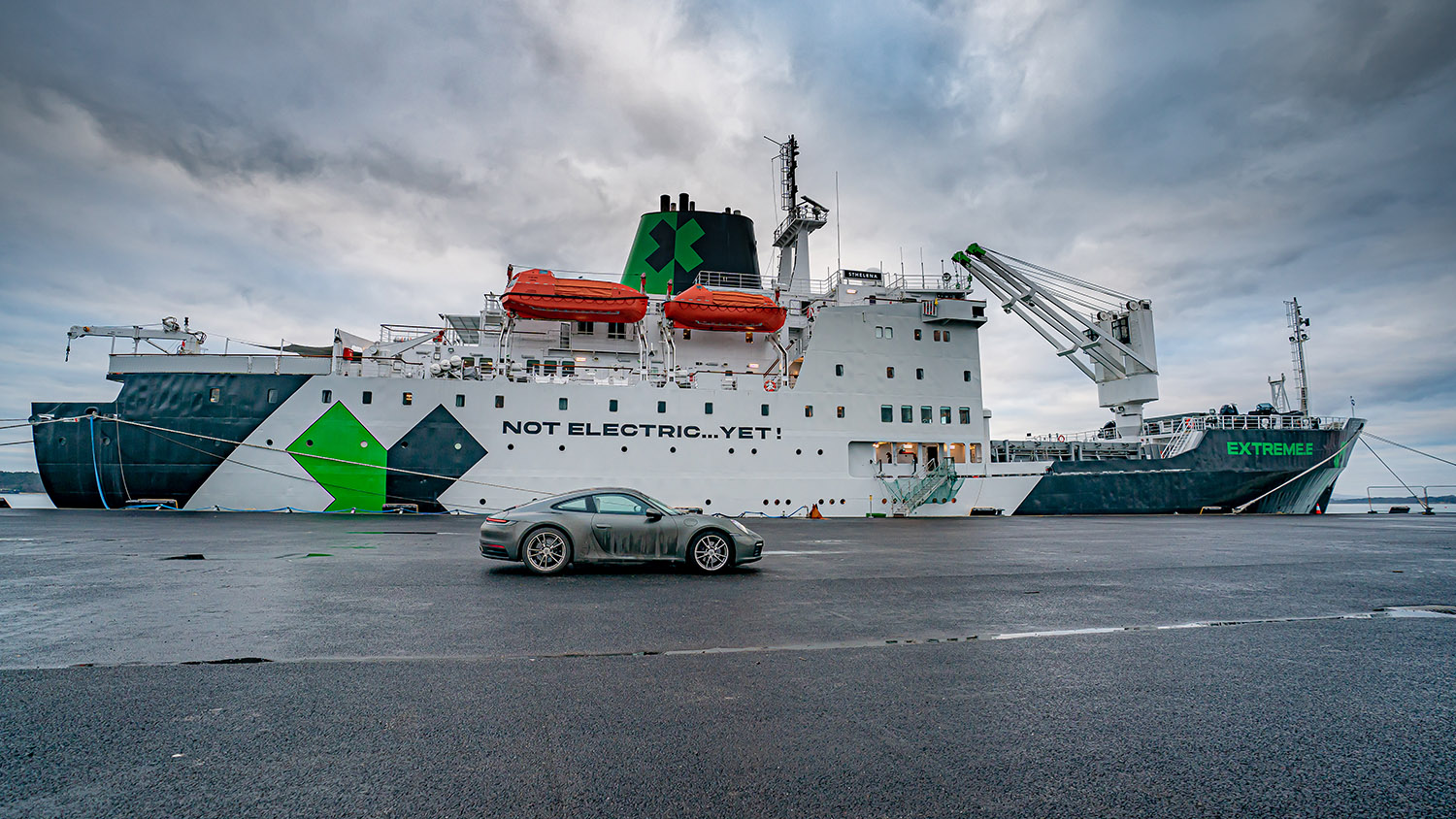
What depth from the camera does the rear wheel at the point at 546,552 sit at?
716 centimetres

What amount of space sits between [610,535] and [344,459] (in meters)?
14.0

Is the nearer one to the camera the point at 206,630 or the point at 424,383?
the point at 206,630

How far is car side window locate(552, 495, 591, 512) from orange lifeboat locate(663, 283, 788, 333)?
44.4ft

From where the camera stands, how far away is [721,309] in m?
20.4

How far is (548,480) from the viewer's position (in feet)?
61.1

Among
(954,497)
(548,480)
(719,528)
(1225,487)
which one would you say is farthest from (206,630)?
(1225,487)

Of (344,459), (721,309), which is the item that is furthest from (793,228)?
(344,459)

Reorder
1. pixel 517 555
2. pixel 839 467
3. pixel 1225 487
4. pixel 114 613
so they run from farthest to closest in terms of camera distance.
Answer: pixel 1225 487, pixel 839 467, pixel 517 555, pixel 114 613

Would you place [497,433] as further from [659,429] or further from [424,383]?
[659,429]

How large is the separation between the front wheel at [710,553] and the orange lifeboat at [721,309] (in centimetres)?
1365

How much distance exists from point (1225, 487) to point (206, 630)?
29.0 meters

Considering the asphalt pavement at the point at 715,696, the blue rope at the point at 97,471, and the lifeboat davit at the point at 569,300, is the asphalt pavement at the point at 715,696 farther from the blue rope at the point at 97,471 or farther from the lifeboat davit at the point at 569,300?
the blue rope at the point at 97,471

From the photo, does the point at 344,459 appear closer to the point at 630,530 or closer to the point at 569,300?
the point at 569,300

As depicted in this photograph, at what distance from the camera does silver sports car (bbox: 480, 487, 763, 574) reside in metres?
7.21
